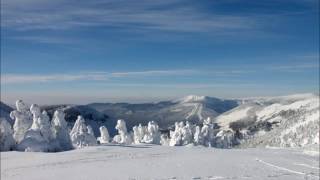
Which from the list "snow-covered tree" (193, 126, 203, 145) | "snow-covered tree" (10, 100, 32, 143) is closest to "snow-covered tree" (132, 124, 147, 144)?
"snow-covered tree" (193, 126, 203, 145)

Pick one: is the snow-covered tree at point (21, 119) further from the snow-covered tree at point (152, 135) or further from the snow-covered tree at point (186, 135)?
the snow-covered tree at point (186, 135)

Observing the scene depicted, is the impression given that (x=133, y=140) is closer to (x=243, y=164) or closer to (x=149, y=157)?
(x=149, y=157)

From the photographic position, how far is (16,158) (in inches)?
2328

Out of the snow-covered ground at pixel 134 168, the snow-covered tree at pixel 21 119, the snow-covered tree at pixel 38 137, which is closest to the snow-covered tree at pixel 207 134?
the snow-covered tree at pixel 21 119

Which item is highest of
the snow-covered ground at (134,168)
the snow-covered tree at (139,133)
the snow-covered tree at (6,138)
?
the snow-covered tree at (139,133)

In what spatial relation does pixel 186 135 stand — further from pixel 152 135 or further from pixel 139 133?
pixel 139 133

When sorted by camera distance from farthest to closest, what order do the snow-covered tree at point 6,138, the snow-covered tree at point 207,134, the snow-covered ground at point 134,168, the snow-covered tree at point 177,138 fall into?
the snow-covered tree at point 207,134 < the snow-covered tree at point 177,138 < the snow-covered tree at point 6,138 < the snow-covered ground at point 134,168

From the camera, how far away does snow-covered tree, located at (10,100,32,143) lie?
8019 cm

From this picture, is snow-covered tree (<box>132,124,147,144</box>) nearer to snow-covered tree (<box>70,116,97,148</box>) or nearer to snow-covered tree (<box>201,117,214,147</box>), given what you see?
snow-covered tree (<box>201,117,214,147</box>)

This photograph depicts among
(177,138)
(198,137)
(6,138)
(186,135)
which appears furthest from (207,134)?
(6,138)

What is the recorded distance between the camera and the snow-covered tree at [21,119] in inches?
3157

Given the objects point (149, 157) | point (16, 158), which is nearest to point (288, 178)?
point (149, 157)

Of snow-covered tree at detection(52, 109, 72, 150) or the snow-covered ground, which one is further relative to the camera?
snow-covered tree at detection(52, 109, 72, 150)

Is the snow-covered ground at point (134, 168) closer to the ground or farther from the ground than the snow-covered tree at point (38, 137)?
closer to the ground
